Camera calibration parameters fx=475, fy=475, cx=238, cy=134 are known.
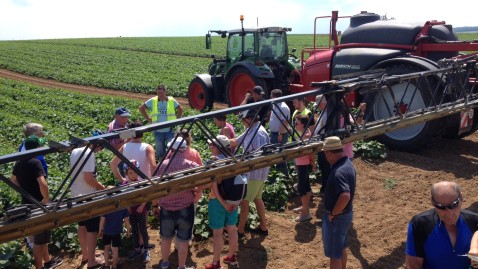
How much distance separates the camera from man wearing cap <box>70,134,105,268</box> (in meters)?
5.37

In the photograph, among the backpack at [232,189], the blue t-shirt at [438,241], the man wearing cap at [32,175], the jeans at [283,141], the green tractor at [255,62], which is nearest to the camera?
the blue t-shirt at [438,241]

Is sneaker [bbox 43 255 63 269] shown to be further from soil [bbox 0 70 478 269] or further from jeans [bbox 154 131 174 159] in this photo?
jeans [bbox 154 131 174 159]

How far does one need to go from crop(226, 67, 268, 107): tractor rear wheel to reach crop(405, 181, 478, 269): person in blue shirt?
9.34 metres

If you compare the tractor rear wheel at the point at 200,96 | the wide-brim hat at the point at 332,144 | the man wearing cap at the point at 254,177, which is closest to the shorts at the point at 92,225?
the man wearing cap at the point at 254,177

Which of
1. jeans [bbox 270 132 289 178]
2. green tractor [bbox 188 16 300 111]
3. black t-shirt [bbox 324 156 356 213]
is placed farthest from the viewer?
green tractor [bbox 188 16 300 111]

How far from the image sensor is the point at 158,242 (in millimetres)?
6523

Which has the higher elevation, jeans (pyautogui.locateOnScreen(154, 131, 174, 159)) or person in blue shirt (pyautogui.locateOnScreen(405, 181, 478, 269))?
person in blue shirt (pyautogui.locateOnScreen(405, 181, 478, 269))

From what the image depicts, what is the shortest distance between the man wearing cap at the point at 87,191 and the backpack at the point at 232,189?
1.39 m

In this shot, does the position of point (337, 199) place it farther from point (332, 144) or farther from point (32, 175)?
point (32, 175)

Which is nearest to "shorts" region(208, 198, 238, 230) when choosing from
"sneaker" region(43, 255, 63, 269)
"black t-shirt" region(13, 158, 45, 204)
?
"black t-shirt" region(13, 158, 45, 204)

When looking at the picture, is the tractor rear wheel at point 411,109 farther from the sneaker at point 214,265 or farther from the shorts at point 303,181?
the sneaker at point 214,265

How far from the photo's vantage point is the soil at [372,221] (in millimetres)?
6066

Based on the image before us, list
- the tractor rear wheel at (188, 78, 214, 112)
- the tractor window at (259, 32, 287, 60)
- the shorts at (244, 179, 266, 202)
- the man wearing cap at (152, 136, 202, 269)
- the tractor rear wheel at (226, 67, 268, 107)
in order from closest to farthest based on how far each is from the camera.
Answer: the man wearing cap at (152, 136, 202, 269) → the shorts at (244, 179, 266, 202) → the tractor rear wheel at (226, 67, 268, 107) → the tractor window at (259, 32, 287, 60) → the tractor rear wheel at (188, 78, 214, 112)

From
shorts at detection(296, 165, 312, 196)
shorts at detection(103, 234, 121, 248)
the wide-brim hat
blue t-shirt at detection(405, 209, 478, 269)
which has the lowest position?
shorts at detection(103, 234, 121, 248)
